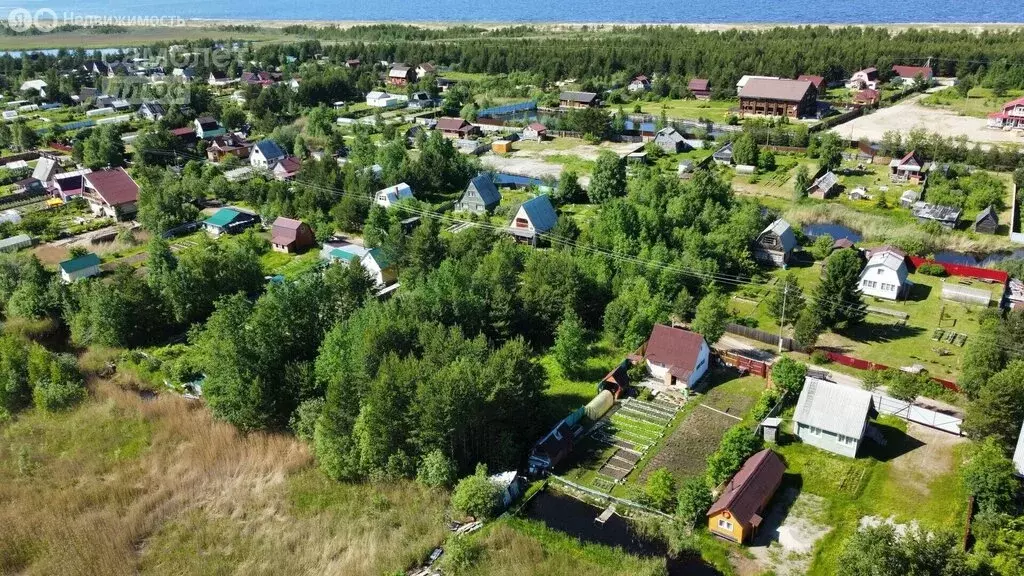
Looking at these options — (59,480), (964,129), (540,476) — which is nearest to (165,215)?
(59,480)

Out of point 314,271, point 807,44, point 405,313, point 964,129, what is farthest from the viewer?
point 807,44

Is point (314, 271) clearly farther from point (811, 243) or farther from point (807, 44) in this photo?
point (807, 44)

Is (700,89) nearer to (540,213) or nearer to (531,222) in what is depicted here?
(540,213)

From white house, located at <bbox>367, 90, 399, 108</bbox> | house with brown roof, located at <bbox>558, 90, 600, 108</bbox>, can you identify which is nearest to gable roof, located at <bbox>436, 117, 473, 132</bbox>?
white house, located at <bbox>367, 90, 399, 108</bbox>

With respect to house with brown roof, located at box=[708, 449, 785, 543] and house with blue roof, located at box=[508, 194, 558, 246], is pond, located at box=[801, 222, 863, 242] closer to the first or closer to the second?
house with blue roof, located at box=[508, 194, 558, 246]

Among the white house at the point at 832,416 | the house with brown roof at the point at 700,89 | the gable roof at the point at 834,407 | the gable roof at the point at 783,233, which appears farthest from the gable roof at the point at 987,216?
the house with brown roof at the point at 700,89
